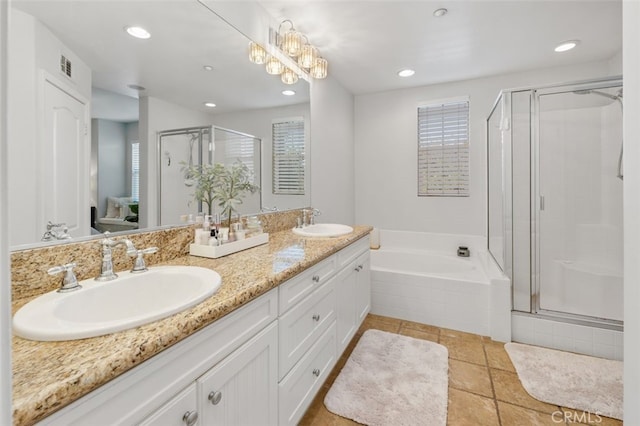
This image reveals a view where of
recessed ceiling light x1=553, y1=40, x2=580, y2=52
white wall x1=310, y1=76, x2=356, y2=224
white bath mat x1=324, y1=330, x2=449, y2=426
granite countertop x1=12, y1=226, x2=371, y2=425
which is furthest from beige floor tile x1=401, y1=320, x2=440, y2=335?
recessed ceiling light x1=553, y1=40, x2=580, y2=52

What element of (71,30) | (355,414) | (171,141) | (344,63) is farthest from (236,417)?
(344,63)

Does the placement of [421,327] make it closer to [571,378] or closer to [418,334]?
[418,334]

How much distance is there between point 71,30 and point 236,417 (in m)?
1.39

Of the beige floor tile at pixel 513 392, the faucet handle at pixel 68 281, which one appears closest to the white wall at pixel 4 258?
the faucet handle at pixel 68 281

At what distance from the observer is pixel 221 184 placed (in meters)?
1.61

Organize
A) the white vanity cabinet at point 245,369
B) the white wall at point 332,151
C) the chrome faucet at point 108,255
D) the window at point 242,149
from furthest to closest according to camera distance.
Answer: the white wall at point 332,151, the window at point 242,149, the chrome faucet at point 108,255, the white vanity cabinet at point 245,369

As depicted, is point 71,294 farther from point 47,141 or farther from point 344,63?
point 344,63

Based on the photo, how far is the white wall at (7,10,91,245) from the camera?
808 mm

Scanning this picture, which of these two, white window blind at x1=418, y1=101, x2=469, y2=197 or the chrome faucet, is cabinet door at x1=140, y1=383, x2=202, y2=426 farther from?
white window blind at x1=418, y1=101, x2=469, y2=197

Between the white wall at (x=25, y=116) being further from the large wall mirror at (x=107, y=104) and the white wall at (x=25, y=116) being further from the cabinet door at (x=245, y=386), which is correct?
the cabinet door at (x=245, y=386)

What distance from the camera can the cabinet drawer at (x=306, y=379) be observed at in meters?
1.18

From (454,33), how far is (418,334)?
8.00ft

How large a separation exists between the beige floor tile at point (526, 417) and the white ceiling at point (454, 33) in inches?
97.9

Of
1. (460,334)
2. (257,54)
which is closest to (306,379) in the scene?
(460,334)
